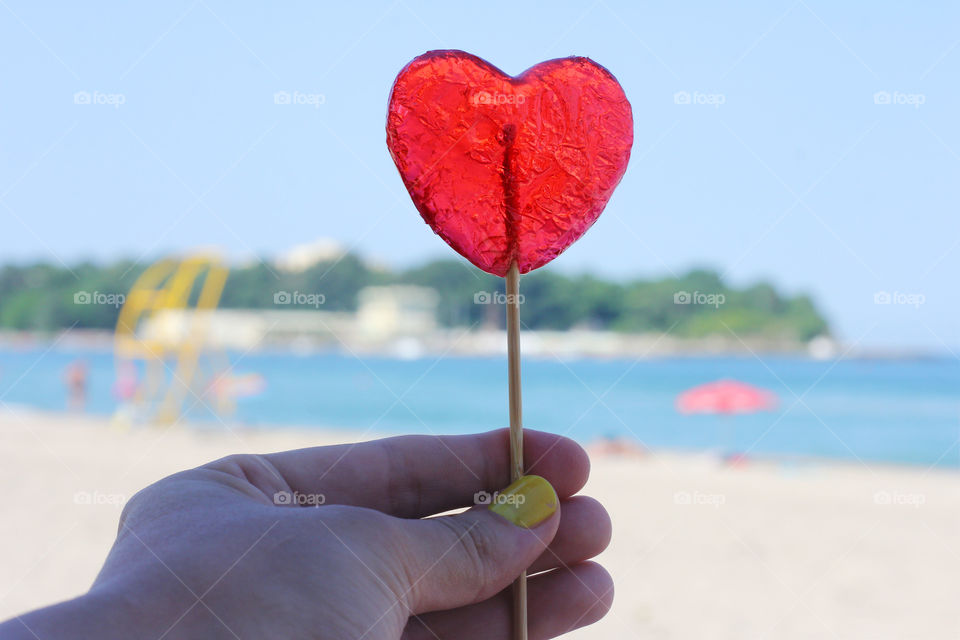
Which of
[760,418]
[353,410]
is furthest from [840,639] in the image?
[353,410]

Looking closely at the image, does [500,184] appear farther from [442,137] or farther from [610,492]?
[610,492]

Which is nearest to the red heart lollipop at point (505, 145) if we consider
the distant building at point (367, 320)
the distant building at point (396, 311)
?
the distant building at point (367, 320)

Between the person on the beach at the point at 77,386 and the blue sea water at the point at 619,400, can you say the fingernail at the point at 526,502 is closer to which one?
the blue sea water at the point at 619,400

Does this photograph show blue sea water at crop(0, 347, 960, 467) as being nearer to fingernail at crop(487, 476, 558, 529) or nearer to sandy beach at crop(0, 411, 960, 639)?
sandy beach at crop(0, 411, 960, 639)

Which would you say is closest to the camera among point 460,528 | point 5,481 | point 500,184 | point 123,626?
point 123,626

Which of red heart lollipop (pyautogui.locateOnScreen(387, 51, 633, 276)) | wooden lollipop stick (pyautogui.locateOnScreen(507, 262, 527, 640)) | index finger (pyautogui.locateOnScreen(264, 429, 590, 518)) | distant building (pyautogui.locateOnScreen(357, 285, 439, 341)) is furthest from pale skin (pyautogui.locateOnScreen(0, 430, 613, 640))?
distant building (pyautogui.locateOnScreen(357, 285, 439, 341))

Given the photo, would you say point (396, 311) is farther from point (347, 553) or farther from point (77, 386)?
point (347, 553)
